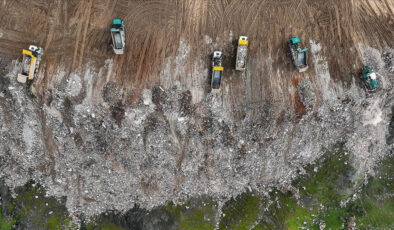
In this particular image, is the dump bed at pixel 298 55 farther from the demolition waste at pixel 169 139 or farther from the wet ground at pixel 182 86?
the demolition waste at pixel 169 139

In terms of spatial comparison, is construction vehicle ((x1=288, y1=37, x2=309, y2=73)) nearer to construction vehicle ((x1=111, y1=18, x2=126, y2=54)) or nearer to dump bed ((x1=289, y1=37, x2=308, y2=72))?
dump bed ((x1=289, y1=37, x2=308, y2=72))

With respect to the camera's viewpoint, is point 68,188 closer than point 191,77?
No

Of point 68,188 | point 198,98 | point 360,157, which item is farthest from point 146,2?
point 360,157

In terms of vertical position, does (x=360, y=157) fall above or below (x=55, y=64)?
below

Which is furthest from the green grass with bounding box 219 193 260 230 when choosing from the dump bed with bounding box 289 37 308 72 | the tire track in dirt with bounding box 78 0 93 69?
the tire track in dirt with bounding box 78 0 93 69

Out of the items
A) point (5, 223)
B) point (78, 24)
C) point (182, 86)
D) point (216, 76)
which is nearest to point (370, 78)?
Answer: point (216, 76)

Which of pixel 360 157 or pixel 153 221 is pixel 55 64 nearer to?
pixel 153 221

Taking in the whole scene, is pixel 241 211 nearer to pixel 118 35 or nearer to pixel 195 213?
pixel 195 213
